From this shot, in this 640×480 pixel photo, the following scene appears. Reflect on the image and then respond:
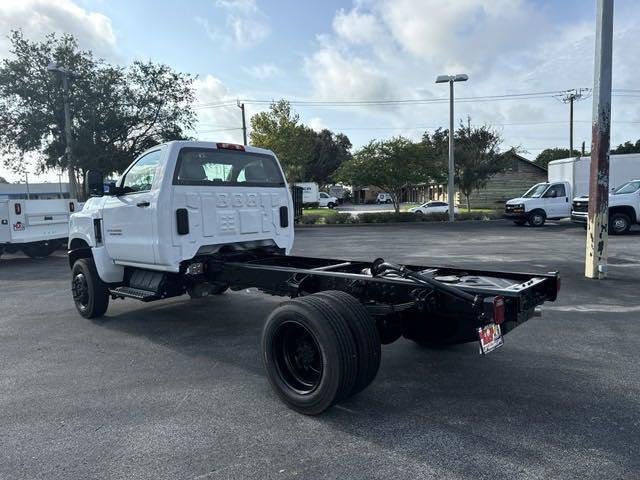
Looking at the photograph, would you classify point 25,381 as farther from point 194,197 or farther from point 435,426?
point 435,426

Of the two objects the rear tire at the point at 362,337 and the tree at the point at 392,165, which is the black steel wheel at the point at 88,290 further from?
the tree at the point at 392,165

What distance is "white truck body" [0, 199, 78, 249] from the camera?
508 inches

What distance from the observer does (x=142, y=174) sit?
5965 millimetres

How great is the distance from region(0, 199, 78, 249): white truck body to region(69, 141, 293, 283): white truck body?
7.79 metres

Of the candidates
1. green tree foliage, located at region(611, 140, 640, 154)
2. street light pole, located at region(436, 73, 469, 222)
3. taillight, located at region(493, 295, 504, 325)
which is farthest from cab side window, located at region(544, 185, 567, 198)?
green tree foliage, located at region(611, 140, 640, 154)

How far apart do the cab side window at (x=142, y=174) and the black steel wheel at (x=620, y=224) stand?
672 inches

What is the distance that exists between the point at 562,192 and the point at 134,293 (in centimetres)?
2229

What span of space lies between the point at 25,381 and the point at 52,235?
1071 centimetres

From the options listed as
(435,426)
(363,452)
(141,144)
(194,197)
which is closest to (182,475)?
(363,452)

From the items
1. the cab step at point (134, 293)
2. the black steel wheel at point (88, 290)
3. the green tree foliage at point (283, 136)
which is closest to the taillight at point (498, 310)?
the cab step at point (134, 293)

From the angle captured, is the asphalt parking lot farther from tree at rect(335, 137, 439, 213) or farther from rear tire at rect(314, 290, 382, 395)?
tree at rect(335, 137, 439, 213)

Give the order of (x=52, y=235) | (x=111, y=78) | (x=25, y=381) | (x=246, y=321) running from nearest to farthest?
(x=25, y=381)
(x=246, y=321)
(x=52, y=235)
(x=111, y=78)

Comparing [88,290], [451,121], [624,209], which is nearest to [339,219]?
[451,121]

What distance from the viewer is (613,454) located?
120 inches
